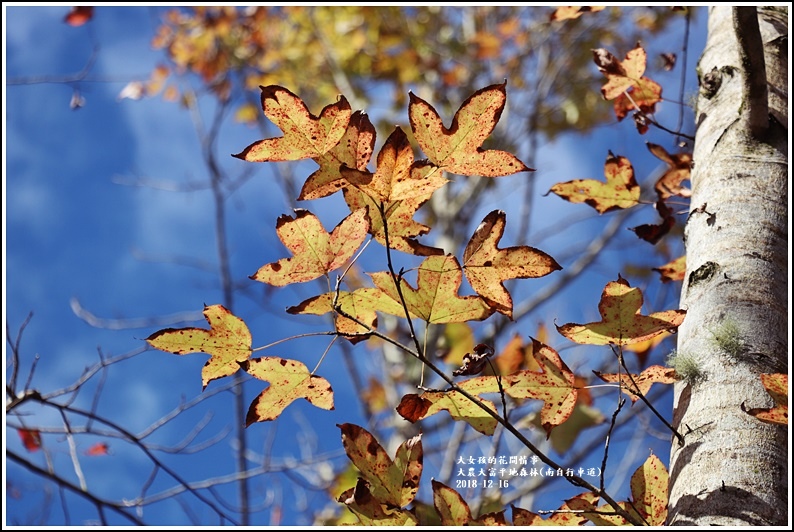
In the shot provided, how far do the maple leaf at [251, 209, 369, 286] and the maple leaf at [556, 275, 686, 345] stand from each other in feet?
0.88

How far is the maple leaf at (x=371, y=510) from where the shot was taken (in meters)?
0.66

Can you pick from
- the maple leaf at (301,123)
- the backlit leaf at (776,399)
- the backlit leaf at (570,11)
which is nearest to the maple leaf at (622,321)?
the backlit leaf at (776,399)

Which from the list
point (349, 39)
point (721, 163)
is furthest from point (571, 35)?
point (721, 163)

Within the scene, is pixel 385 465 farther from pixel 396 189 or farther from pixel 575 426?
pixel 575 426

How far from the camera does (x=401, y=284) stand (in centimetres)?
72

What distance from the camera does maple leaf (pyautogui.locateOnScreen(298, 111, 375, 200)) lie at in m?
Result: 0.66

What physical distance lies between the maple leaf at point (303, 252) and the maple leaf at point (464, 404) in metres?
0.18

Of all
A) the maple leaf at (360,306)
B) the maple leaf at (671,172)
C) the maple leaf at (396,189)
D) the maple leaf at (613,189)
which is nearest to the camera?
the maple leaf at (396,189)

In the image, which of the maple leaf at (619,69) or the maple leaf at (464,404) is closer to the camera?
the maple leaf at (464,404)

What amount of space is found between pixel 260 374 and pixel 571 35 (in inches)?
172

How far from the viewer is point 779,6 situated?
3.62ft

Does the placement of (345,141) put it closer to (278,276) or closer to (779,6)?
(278,276)

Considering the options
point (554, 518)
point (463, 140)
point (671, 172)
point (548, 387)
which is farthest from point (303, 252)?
point (671, 172)

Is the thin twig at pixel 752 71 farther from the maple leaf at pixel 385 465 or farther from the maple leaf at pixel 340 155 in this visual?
the maple leaf at pixel 385 465
